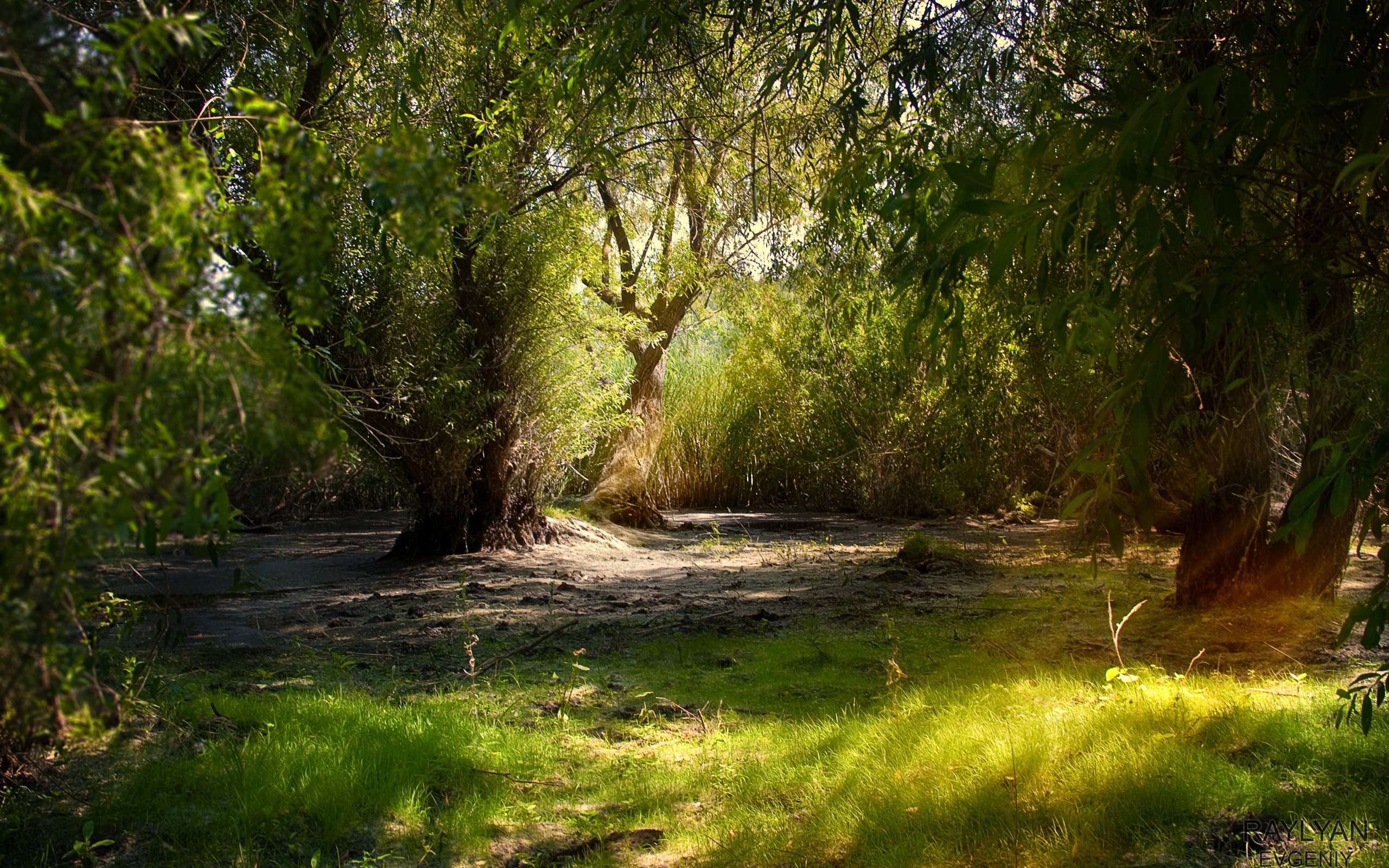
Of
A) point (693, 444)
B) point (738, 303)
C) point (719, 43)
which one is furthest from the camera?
point (693, 444)

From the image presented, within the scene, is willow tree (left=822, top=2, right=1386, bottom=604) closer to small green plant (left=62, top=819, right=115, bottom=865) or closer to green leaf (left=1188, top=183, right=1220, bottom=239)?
green leaf (left=1188, top=183, right=1220, bottom=239)

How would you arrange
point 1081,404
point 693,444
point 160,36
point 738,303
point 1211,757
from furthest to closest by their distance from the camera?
point 693,444 → point 738,303 → point 1081,404 → point 1211,757 → point 160,36

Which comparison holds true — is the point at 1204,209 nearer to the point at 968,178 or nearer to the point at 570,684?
the point at 968,178

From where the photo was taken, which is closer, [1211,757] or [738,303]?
[1211,757]

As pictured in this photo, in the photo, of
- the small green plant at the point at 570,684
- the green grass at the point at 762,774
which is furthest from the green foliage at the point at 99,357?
the small green plant at the point at 570,684

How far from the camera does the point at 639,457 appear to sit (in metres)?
12.2

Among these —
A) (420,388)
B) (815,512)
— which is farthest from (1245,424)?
(815,512)

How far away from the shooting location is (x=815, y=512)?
13.4m

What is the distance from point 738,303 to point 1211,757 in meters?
9.57

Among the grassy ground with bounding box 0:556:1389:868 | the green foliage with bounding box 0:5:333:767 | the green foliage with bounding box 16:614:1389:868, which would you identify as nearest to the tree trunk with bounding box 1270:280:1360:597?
the grassy ground with bounding box 0:556:1389:868

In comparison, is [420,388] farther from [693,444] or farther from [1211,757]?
[693,444]

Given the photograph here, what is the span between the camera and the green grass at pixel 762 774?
2668mm

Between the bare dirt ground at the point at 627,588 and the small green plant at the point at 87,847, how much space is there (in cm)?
119

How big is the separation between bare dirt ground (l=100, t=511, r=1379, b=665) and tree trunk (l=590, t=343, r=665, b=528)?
106cm
